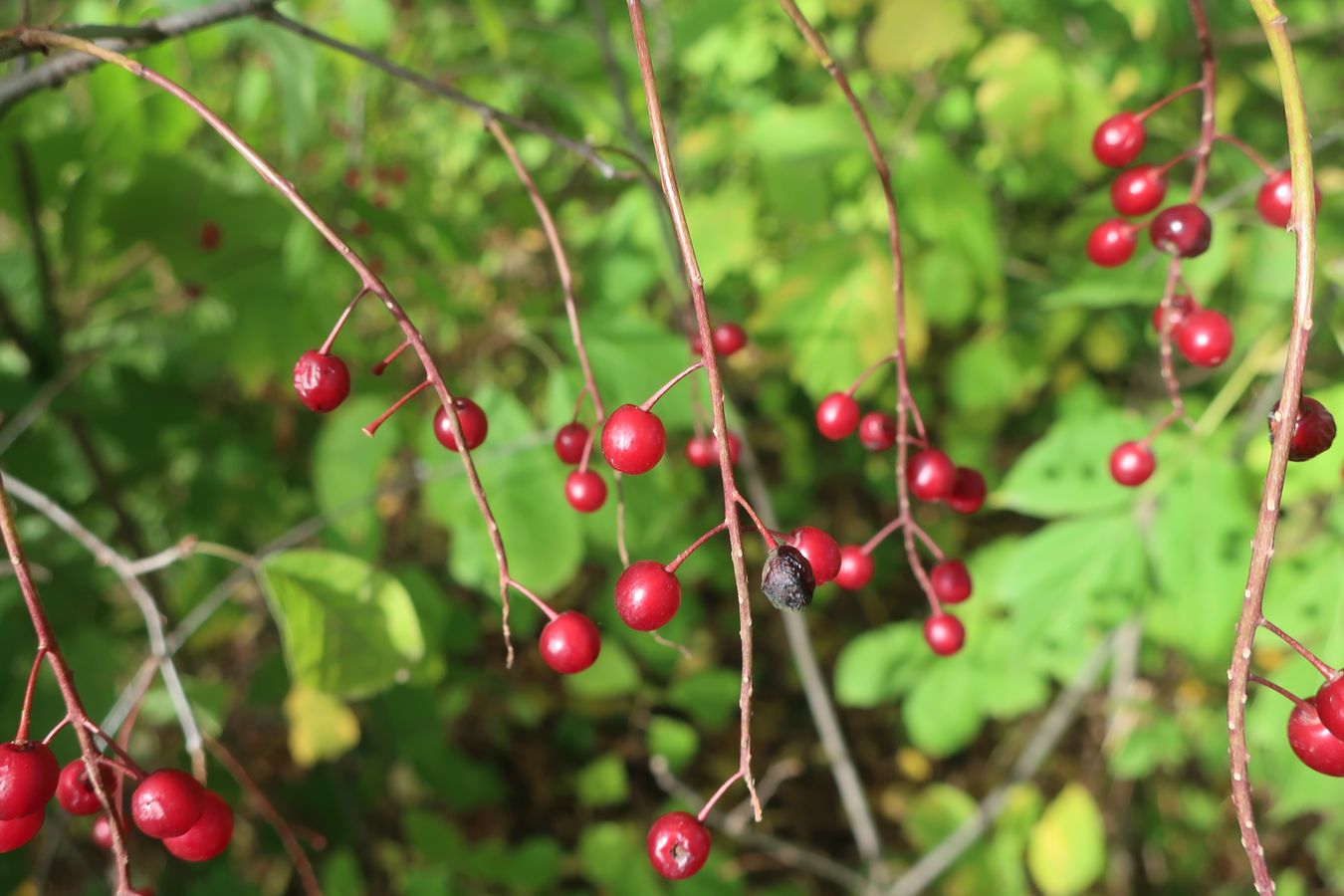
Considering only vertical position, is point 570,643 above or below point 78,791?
above

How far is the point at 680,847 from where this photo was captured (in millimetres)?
836

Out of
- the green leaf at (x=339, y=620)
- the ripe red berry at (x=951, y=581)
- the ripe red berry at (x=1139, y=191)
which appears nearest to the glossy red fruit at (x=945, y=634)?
the ripe red berry at (x=951, y=581)

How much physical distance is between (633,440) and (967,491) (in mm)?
637

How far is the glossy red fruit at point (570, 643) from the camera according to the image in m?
0.88

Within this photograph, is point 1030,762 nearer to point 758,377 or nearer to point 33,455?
point 758,377

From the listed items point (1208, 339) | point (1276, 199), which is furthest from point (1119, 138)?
point (1208, 339)

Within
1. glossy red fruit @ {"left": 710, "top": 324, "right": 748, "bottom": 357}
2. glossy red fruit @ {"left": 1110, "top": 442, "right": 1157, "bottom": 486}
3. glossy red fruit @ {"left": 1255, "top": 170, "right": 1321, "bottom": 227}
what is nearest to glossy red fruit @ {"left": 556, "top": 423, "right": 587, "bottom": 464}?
glossy red fruit @ {"left": 710, "top": 324, "right": 748, "bottom": 357}

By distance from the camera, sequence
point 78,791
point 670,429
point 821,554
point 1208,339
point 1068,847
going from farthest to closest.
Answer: point 1068,847 < point 670,429 < point 1208,339 < point 78,791 < point 821,554

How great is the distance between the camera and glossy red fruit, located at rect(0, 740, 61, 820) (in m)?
0.77

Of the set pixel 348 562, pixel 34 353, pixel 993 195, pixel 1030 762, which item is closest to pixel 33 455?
pixel 34 353

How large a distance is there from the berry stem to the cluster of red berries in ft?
2.75

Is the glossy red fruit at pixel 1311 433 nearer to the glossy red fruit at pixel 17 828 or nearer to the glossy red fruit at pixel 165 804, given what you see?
the glossy red fruit at pixel 165 804

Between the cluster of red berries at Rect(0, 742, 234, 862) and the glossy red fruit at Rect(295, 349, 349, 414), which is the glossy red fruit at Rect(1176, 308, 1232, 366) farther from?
the cluster of red berries at Rect(0, 742, 234, 862)

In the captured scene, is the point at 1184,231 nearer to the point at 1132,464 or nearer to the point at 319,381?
the point at 1132,464
